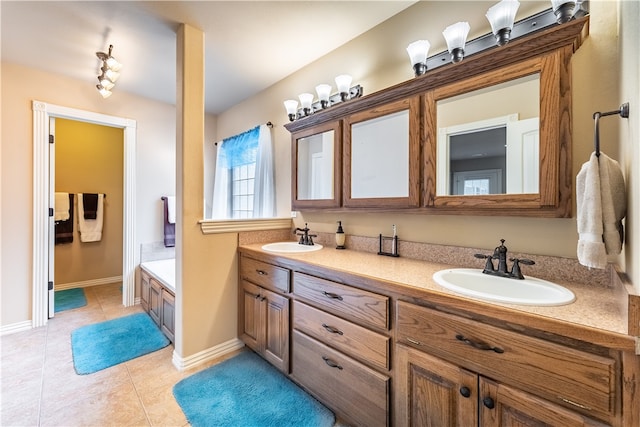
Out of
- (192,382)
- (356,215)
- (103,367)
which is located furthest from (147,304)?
(356,215)

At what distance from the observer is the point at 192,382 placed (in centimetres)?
172

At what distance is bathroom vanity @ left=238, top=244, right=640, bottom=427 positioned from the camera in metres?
0.72

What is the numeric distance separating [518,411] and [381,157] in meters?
1.39

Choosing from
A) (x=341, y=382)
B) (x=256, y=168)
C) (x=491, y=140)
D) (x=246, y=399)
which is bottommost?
(x=246, y=399)

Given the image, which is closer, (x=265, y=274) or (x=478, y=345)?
(x=478, y=345)

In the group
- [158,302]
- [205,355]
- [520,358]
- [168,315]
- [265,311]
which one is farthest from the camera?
[158,302]

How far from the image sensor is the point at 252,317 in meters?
1.99

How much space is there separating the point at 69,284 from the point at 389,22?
4903mm

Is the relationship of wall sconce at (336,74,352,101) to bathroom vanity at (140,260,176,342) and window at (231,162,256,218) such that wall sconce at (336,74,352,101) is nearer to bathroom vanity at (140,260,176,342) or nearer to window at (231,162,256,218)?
window at (231,162,256,218)

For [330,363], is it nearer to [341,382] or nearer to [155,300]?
[341,382]

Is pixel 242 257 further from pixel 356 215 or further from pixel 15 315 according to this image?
pixel 15 315

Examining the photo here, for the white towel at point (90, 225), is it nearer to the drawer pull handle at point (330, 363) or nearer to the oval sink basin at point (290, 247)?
the oval sink basin at point (290, 247)

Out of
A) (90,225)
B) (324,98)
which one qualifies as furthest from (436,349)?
(90,225)

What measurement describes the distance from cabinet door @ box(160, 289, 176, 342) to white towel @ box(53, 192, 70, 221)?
2.45 m
